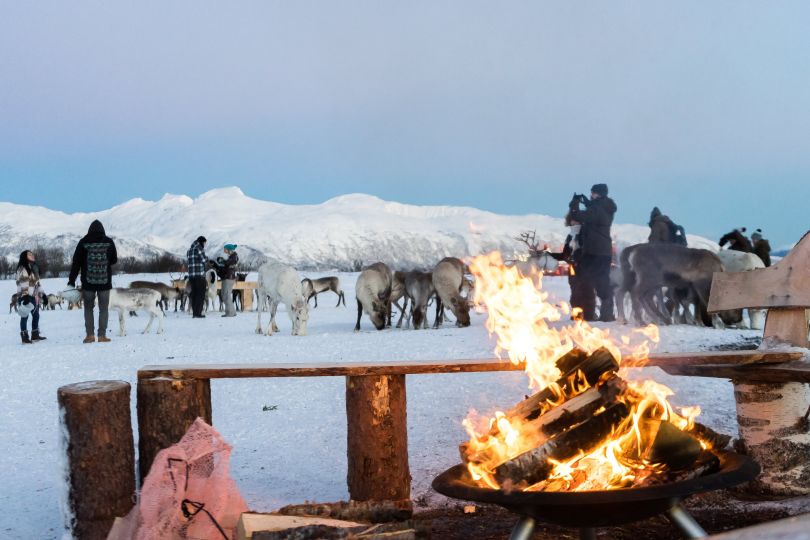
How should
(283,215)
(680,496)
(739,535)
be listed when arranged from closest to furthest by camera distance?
(739,535) → (680,496) → (283,215)

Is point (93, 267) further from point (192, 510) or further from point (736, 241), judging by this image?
point (736, 241)

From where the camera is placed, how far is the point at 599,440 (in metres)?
2.51

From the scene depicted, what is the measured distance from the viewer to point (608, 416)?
98.6 inches

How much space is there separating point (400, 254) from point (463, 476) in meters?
118

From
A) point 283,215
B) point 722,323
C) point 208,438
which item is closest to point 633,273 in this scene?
point 722,323

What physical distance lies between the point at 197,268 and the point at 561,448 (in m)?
16.8

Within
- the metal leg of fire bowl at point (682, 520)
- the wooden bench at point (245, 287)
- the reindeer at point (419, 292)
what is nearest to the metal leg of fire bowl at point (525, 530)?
the metal leg of fire bowl at point (682, 520)

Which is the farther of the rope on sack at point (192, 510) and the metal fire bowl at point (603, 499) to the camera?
the rope on sack at point (192, 510)

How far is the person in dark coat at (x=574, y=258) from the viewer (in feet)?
40.2

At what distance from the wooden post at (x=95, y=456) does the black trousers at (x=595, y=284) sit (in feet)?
31.9

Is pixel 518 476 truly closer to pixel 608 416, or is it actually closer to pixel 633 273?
pixel 608 416

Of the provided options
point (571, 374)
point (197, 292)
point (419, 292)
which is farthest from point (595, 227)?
point (197, 292)

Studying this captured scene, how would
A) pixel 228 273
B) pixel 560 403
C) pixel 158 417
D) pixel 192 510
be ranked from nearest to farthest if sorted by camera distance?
pixel 560 403 → pixel 192 510 → pixel 158 417 → pixel 228 273

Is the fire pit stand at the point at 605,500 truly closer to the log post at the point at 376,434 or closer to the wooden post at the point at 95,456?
the log post at the point at 376,434
